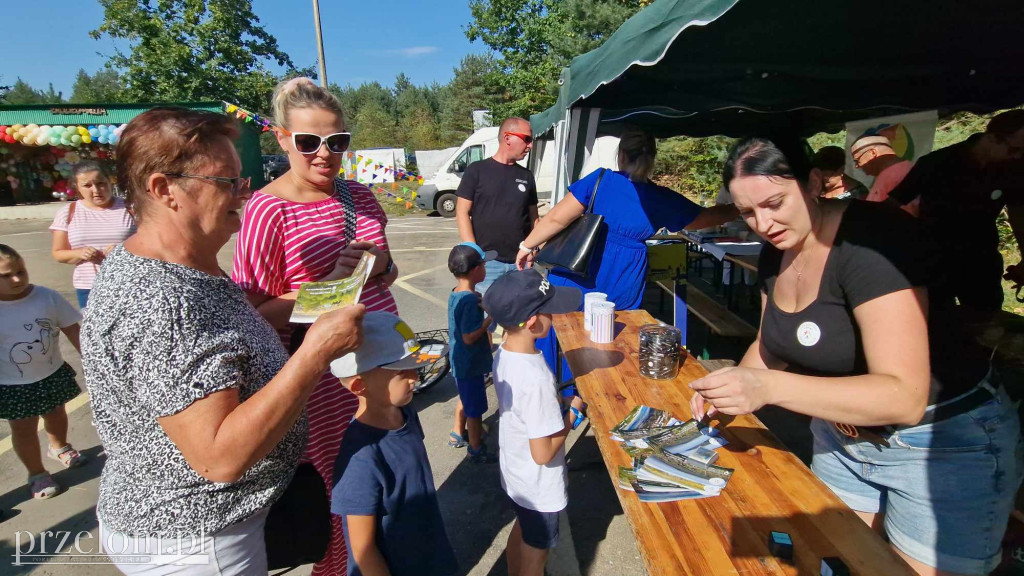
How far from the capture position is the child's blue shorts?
3.09 metres

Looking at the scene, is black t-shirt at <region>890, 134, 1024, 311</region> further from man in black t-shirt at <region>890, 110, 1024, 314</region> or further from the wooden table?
the wooden table

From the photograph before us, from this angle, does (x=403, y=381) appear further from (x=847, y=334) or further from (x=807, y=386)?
(x=847, y=334)

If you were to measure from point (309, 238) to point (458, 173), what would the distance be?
1335cm

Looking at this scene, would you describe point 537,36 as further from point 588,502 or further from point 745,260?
point 588,502

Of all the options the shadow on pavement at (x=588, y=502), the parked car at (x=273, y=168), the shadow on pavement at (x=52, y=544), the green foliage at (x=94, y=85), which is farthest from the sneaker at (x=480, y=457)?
the green foliage at (x=94, y=85)

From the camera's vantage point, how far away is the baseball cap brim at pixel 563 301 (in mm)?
2053

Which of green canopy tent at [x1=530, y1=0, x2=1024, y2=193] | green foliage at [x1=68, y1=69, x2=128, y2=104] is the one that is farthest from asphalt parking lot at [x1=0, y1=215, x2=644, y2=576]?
green foliage at [x1=68, y1=69, x2=128, y2=104]

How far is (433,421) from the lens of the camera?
3787mm

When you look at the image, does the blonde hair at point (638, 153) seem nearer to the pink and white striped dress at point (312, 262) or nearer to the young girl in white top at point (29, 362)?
the pink and white striped dress at point (312, 262)

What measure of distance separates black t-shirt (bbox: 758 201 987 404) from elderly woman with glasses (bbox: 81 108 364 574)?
4.30 ft

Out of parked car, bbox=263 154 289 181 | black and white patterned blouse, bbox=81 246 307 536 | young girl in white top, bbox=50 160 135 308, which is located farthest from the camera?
parked car, bbox=263 154 289 181

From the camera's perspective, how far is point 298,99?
1814 mm

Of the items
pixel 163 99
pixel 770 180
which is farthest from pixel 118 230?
pixel 163 99

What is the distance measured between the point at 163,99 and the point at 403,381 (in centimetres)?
3140
